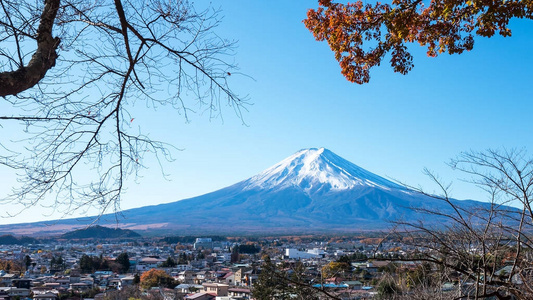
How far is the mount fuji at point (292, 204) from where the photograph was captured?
9156cm

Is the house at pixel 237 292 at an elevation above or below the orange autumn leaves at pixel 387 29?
below

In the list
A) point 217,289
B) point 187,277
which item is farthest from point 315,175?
point 217,289

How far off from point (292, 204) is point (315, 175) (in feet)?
57.4

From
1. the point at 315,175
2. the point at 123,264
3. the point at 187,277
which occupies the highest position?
the point at 315,175

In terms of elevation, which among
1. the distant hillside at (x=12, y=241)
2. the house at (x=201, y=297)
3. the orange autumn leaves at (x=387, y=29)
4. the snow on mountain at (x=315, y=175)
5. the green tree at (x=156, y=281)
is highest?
the snow on mountain at (x=315, y=175)

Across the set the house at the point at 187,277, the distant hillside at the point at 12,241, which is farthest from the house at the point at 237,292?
the distant hillside at the point at 12,241

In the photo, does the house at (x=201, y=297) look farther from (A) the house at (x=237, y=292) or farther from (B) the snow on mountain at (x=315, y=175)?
(B) the snow on mountain at (x=315, y=175)

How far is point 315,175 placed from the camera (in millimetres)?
122375

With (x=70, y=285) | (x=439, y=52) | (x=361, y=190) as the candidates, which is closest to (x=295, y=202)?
(x=361, y=190)

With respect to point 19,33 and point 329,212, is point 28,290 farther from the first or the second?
point 329,212

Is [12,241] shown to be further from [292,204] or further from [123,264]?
[292,204]

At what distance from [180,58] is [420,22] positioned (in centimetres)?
143

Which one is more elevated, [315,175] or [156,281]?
[315,175]

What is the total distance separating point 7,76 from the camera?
1856 millimetres
